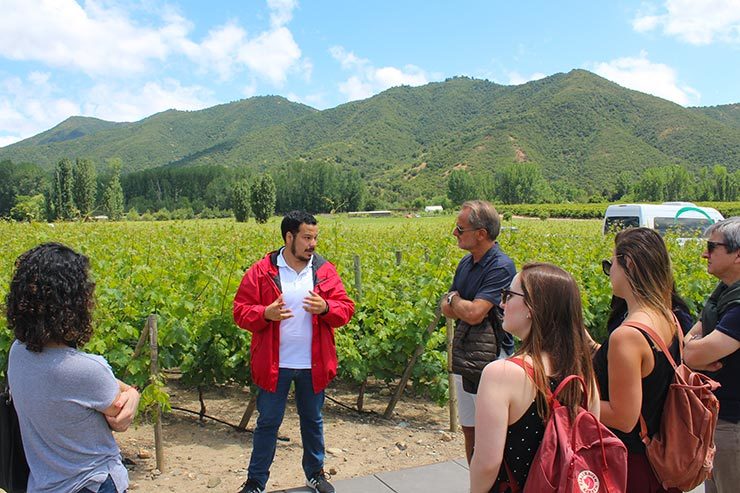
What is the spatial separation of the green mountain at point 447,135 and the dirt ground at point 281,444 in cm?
9519

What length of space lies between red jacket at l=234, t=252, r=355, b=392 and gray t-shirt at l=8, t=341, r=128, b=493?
1.57 metres

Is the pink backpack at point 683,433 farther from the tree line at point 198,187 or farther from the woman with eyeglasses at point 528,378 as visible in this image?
the tree line at point 198,187

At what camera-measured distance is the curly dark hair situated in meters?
1.88

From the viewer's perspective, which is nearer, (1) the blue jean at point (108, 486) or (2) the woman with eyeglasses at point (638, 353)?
(1) the blue jean at point (108, 486)

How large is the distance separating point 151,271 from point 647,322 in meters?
4.39

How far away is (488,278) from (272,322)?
1306 millimetres

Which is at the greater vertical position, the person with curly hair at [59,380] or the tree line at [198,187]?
the tree line at [198,187]

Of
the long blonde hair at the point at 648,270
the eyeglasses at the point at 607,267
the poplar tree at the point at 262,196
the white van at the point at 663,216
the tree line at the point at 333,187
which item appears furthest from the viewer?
the tree line at the point at 333,187

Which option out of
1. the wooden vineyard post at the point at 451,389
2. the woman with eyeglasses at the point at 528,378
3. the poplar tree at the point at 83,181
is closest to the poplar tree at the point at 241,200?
the poplar tree at the point at 83,181

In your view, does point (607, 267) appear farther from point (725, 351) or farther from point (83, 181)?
point (83, 181)

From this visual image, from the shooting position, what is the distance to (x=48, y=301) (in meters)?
1.89

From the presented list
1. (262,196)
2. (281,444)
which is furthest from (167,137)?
(281,444)

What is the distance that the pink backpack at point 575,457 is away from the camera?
1.72m

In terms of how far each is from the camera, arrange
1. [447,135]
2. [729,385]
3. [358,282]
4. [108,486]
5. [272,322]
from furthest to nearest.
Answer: [447,135] → [358,282] → [272,322] → [729,385] → [108,486]
